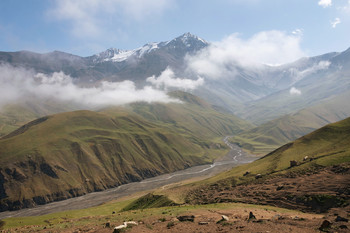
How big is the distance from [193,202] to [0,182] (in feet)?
566

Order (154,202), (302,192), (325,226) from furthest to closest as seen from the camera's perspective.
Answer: (154,202) < (302,192) < (325,226)

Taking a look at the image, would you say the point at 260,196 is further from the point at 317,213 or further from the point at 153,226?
the point at 153,226

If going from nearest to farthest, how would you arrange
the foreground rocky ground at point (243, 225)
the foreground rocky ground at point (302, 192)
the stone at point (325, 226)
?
1. the stone at point (325, 226)
2. the foreground rocky ground at point (243, 225)
3. the foreground rocky ground at point (302, 192)

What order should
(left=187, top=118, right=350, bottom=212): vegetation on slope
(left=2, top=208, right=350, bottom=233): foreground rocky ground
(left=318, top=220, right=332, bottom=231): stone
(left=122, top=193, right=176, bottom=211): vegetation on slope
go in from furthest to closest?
(left=122, top=193, right=176, bottom=211): vegetation on slope
(left=187, top=118, right=350, bottom=212): vegetation on slope
(left=2, top=208, right=350, bottom=233): foreground rocky ground
(left=318, top=220, right=332, bottom=231): stone

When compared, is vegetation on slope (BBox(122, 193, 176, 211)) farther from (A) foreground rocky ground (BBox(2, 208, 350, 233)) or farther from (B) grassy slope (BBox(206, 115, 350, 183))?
(A) foreground rocky ground (BBox(2, 208, 350, 233))

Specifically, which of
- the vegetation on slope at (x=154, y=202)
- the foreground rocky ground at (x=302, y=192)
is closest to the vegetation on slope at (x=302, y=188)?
the foreground rocky ground at (x=302, y=192)

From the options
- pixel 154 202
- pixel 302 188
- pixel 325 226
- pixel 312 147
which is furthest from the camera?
pixel 312 147

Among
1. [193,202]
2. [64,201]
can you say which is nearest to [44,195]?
[64,201]

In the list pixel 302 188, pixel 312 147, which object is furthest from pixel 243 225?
pixel 312 147

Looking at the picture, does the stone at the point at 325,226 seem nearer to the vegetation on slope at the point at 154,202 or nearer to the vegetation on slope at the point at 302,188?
the vegetation on slope at the point at 302,188

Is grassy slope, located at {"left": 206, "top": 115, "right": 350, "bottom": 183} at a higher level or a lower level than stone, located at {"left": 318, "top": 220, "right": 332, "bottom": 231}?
lower

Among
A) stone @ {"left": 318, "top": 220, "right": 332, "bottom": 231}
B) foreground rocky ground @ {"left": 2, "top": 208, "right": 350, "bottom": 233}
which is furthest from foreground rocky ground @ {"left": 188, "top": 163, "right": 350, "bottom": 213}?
stone @ {"left": 318, "top": 220, "right": 332, "bottom": 231}

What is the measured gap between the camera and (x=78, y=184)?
198m

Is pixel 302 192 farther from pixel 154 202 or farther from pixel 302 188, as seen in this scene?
pixel 154 202
